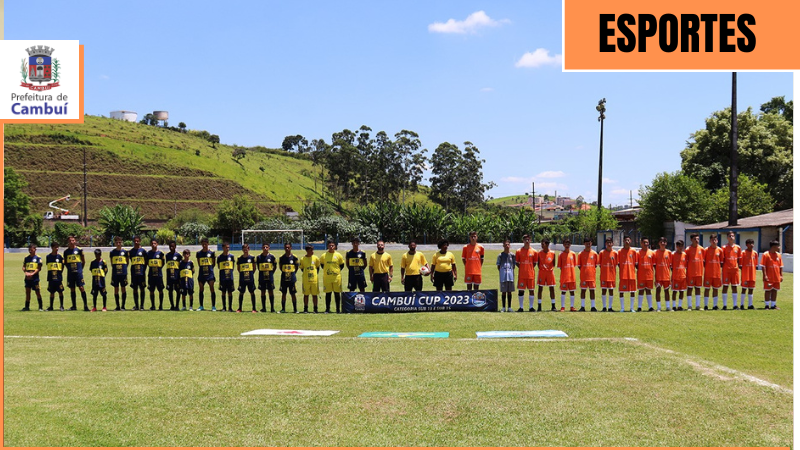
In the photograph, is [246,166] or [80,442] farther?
[246,166]

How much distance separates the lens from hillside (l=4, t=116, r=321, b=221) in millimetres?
110625

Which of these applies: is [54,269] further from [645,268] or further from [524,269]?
[645,268]

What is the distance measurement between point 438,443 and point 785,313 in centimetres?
1437

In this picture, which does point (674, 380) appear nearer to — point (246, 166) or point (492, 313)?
point (492, 313)

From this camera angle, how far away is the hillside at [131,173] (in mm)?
110625

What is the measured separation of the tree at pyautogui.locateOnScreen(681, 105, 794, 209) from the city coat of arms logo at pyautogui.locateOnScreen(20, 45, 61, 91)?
60754 mm

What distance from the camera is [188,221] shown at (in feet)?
318

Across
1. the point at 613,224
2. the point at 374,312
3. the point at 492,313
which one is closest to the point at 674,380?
the point at 492,313

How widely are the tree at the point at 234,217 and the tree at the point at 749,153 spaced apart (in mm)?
54836

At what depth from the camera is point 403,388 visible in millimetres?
9070

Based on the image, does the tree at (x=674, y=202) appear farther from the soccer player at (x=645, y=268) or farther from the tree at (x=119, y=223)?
the tree at (x=119, y=223)

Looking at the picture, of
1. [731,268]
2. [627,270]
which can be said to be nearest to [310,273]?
[627,270]

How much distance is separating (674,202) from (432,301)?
4416 cm

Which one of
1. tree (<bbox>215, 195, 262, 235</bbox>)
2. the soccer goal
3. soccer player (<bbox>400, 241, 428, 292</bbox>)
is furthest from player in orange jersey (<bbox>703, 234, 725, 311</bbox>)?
tree (<bbox>215, 195, 262, 235</bbox>)
